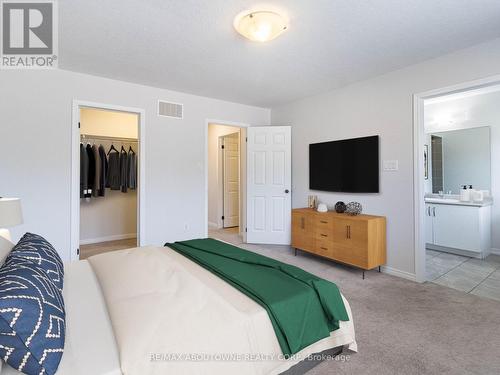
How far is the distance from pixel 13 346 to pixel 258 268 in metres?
1.25

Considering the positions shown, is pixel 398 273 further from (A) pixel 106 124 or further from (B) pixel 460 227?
(A) pixel 106 124

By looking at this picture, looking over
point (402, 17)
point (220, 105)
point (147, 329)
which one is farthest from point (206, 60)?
point (147, 329)

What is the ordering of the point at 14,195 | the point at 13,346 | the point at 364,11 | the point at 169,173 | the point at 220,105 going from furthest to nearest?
the point at 220,105 → the point at 169,173 → the point at 14,195 → the point at 364,11 → the point at 13,346

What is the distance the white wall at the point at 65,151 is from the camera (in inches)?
115

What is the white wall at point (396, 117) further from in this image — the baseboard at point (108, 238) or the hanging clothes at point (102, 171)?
the baseboard at point (108, 238)

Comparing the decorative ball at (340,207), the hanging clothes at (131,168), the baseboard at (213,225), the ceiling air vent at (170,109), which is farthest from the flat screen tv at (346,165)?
the hanging clothes at (131,168)

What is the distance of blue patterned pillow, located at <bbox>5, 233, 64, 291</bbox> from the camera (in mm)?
1387

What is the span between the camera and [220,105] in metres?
4.43

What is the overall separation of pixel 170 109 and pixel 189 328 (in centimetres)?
340

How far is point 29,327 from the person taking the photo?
3.06 feet

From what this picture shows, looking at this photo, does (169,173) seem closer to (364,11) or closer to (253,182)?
(253,182)

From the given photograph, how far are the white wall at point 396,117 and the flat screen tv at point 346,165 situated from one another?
0.10 meters

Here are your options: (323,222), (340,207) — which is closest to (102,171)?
(323,222)

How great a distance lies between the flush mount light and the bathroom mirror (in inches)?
148
